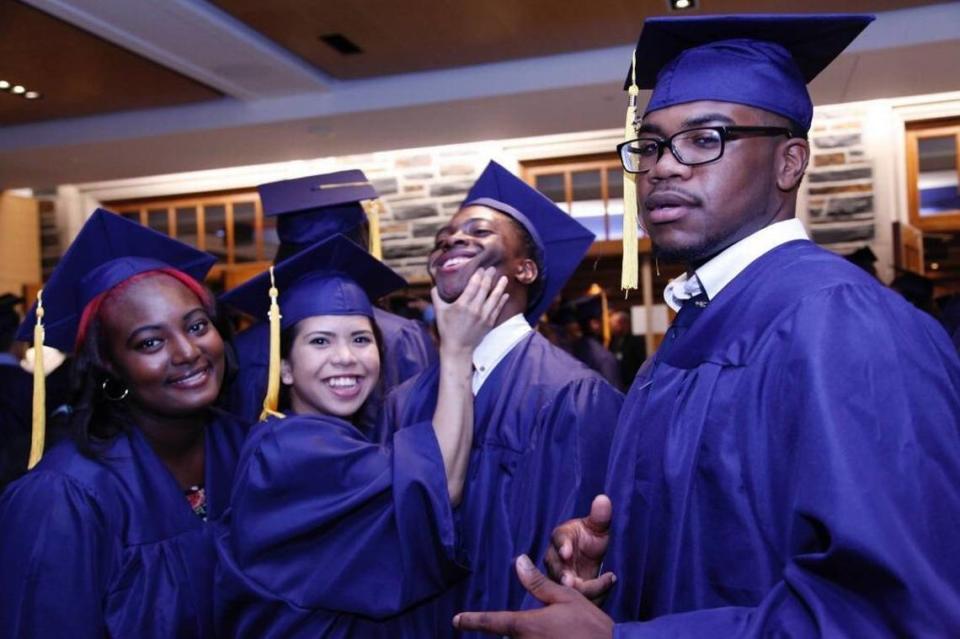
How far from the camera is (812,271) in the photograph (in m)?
1.34

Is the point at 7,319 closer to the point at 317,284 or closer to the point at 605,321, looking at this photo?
the point at 317,284

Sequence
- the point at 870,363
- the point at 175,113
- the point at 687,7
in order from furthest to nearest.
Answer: the point at 175,113
the point at 687,7
the point at 870,363

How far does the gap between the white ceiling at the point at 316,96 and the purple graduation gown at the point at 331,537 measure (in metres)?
3.82

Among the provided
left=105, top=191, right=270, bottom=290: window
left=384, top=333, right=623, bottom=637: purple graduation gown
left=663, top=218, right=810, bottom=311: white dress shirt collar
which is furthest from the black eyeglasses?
left=105, top=191, right=270, bottom=290: window

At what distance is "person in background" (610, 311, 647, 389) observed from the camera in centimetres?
758

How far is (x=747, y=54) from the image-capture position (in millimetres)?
1586

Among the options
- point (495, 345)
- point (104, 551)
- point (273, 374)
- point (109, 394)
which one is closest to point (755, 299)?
point (495, 345)

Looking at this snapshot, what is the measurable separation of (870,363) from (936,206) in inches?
282

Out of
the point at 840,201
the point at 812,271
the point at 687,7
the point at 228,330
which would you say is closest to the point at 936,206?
the point at 840,201

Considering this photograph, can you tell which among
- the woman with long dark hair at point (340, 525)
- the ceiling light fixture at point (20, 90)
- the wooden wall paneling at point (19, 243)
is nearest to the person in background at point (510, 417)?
the woman with long dark hair at point (340, 525)

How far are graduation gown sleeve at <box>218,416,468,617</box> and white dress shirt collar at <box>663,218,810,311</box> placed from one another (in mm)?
893

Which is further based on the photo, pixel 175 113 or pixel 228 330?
pixel 175 113

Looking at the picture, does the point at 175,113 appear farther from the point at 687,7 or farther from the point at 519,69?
the point at 687,7

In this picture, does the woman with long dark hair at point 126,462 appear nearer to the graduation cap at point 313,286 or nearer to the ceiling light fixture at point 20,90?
the graduation cap at point 313,286
